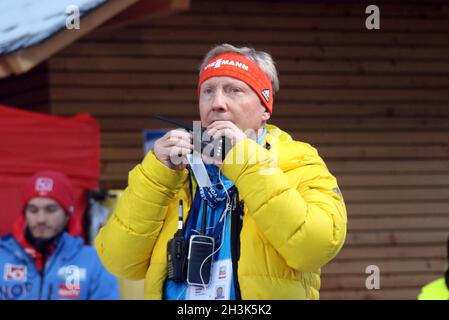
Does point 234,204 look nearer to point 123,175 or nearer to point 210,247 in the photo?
point 210,247

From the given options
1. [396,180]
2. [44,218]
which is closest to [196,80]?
[396,180]

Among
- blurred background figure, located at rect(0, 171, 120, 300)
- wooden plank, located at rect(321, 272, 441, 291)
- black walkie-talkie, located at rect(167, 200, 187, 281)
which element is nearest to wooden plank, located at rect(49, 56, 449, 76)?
blurred background figure, located at rect(0, 171, 120, 300)

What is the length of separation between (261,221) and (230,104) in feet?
1.53

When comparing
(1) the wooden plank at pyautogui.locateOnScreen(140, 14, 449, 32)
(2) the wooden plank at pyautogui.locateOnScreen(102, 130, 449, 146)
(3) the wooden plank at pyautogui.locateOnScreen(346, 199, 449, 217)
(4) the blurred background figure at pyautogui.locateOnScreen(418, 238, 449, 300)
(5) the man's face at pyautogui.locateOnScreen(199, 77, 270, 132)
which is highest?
(1) the wooden plank at pyautogui.locateOnScreen(140, 14, 449, 32)

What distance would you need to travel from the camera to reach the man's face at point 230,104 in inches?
143

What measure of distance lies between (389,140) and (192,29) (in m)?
1.86

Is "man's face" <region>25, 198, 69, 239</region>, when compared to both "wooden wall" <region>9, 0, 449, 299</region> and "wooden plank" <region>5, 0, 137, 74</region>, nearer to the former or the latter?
"wooden plank" <region>5, 0, 137, 74</region>

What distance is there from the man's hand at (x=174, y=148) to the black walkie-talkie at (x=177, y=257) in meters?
0.24

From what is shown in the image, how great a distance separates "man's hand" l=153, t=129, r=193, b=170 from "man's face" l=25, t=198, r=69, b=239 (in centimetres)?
326

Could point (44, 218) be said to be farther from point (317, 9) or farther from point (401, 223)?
point (401, 223)

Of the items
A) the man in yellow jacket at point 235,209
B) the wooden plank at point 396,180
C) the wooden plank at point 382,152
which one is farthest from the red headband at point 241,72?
the wooden plank at point 396,180

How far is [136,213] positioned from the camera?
3623 mm

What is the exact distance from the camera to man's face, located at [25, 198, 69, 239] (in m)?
6.74

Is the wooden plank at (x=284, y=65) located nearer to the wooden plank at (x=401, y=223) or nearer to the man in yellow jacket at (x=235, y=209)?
the wooden plank at (x=401, y=223)
